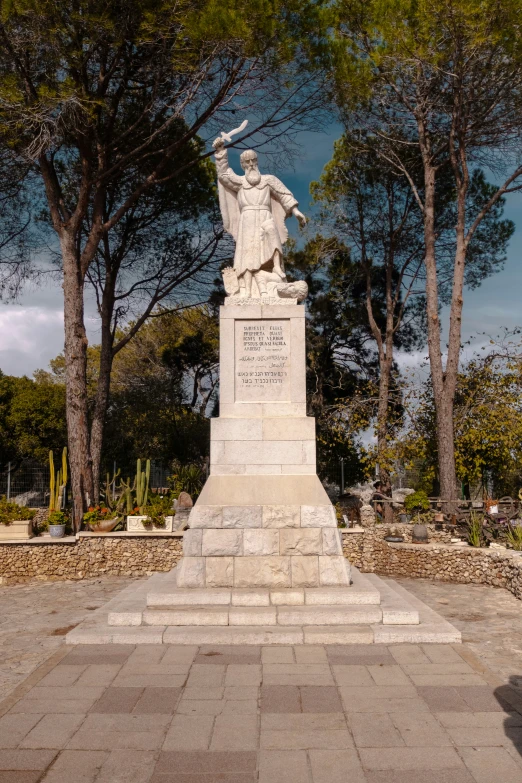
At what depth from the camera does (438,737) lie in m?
3.53

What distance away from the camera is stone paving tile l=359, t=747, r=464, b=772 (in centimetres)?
319

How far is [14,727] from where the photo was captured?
3.70 metres

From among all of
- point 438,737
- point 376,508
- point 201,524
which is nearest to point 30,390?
point 376,508

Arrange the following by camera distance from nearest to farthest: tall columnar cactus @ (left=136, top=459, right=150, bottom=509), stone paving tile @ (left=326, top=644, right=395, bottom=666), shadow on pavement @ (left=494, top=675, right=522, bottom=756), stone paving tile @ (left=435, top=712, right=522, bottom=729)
Result: shadow on pavement @ (left=494, top=675, right=522, bottom=756) < stone paving tile @ (left=435, top=712, right=522, bottom=729) < stone paving tile @ (left=326, top=644, right=395, bottom=666) < tall columnar cactus @ (left=136, top=459, right=150, bottom=509)

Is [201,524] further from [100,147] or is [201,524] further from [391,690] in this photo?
[100,147]

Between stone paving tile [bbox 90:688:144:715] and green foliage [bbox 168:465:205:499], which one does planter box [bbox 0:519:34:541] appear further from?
stone paving tile [bbox 90:688:144:715]

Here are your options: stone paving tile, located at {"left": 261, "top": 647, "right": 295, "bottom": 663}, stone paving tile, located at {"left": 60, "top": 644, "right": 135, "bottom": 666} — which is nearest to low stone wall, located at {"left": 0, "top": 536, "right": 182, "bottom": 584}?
stone paving tile, located at {"left": 60, "top": 644, "right": 135, "bottom": 666}

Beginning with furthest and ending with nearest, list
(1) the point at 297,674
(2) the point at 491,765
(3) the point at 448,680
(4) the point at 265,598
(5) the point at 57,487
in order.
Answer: (5) the point at 57,487 < (4) the point at 265,598 < (1) the point at 297,674 < (3) the point at 448,680 < (2) the point at 491,765

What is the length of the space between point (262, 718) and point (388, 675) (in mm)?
1160

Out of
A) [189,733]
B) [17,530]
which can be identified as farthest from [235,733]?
[17,530]

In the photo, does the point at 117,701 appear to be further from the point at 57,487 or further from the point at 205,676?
the point at 57,487

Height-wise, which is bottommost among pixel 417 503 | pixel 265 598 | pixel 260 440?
pixel 265 598

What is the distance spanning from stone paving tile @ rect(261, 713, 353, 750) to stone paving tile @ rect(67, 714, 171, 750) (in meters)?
0.58

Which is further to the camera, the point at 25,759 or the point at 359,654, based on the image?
the point at 359,654
